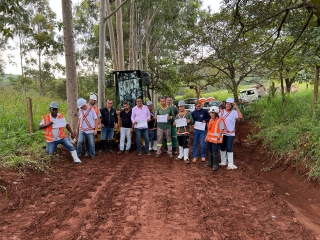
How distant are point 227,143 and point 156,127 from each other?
8.70ft

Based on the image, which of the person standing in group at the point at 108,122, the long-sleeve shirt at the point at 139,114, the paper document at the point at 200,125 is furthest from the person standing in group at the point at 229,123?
the person standing in group at the point at 108,122

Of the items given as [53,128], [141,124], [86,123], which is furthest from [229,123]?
[53,128]

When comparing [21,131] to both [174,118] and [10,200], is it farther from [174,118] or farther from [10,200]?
[174,118]

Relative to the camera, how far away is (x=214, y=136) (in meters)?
6.86

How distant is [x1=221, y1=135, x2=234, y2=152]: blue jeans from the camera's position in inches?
274

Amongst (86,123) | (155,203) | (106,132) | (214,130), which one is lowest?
(155,203)

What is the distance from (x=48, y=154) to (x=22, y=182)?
161cm

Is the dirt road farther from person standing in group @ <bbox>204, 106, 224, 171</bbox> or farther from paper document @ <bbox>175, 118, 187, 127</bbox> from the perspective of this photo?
paper document @ <bbox>175, 118, 187, 127</bbox>

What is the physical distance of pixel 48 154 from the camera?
6.82 meters

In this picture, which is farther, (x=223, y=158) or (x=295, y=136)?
(x=223, y=158)

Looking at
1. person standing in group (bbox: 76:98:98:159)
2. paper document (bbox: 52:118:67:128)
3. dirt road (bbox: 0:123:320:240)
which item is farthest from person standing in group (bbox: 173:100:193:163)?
paper document (bbox: 52:118:67:128)

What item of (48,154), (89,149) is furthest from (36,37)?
(89,149)

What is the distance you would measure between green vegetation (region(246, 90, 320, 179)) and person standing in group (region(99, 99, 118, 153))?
4.75m

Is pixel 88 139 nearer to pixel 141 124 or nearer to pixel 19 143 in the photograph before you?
pixel 141 124
